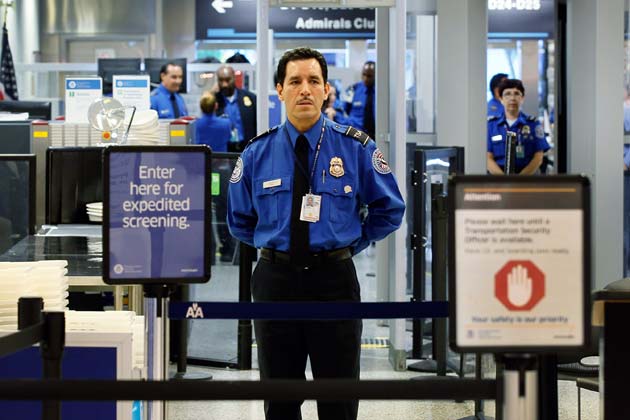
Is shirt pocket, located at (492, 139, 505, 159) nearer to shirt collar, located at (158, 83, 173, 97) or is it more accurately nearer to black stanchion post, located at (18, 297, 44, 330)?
shirt collar, located at (158, 83, 173, 97)

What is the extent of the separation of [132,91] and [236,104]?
12.0ft

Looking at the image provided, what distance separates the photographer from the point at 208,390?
7.54 feet

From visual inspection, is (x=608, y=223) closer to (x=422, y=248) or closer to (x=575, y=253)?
(x=422, y=248)

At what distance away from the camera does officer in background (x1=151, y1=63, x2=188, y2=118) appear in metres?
11.6

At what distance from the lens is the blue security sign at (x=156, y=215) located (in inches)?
114

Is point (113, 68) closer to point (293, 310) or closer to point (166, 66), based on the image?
point (166, 66)

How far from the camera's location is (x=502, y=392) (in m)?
2.33

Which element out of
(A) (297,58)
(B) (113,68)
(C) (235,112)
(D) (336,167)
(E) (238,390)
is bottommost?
(E) (238,390)

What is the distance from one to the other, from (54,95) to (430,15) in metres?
10.1

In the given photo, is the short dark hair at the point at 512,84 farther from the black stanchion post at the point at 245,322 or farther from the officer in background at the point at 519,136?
the black stanchion post at the point at 245,322

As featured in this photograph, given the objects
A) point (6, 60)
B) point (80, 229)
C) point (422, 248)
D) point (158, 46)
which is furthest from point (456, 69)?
point (158, 46)

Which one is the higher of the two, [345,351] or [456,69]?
[456,69]

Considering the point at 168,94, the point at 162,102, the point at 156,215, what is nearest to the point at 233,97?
the point at 168,94

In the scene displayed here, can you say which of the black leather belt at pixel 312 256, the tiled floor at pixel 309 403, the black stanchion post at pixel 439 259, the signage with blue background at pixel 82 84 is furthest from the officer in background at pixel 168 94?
the black leather belt at pixel 312 256
